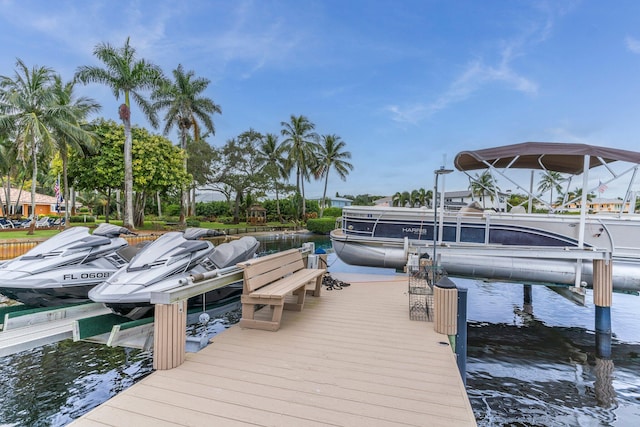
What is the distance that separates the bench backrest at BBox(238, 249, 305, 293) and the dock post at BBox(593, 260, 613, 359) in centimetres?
595

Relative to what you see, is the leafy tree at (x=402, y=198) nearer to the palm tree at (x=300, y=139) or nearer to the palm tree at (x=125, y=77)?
the palm tree at (x=300, y=139)

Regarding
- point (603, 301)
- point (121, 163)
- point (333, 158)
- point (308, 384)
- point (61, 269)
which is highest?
point (333, 158)

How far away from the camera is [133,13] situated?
14352 mm

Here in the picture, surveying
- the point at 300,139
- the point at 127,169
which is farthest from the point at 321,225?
the point at 127,169

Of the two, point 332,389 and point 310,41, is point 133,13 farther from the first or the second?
point 332,389

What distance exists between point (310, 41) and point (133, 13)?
9705 millimetres

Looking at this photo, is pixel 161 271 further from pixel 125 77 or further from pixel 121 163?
pixel 125 77

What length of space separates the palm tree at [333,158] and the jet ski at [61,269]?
116ft

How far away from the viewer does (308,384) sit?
271 cm

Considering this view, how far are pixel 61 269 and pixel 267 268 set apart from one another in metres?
3.06

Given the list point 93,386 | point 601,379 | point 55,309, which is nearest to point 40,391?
point 93,386

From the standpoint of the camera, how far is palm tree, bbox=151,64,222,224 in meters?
28.6

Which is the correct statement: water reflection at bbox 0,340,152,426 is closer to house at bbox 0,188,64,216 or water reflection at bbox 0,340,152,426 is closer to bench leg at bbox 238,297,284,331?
bench leg at bbox 238,297,284,331

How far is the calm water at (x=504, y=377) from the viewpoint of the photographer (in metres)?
4.05
